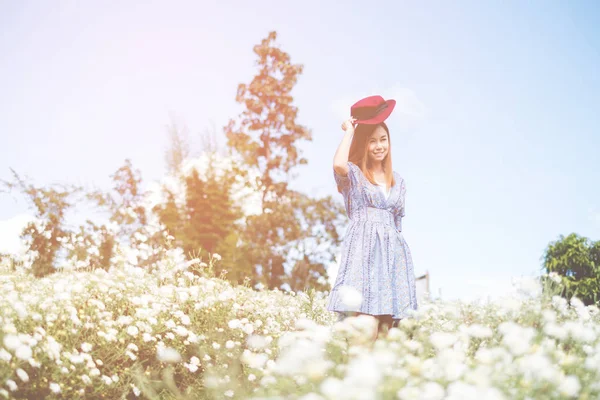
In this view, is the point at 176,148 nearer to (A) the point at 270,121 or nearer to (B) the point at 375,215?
(A) the point at 270,121

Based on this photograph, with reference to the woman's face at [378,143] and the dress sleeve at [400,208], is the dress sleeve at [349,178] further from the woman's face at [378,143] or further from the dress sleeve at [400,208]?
the dress sleeve at [400,208]

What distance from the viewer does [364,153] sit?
427 cm

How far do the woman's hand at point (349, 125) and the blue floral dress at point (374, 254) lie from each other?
252 millimetres

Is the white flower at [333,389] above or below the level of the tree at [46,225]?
below

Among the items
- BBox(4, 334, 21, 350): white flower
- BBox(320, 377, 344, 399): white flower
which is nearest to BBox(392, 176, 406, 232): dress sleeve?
BBox(320, 377, 344, 399): white flower

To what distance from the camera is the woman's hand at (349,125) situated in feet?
13.4

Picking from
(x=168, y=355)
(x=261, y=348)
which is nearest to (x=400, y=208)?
(x=261, y=348)

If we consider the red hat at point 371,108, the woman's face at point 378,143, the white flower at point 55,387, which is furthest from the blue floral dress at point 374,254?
the white flower at point 55,387

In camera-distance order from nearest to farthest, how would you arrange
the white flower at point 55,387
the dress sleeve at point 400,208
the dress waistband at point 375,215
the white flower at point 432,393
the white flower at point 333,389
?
the white flower at point 333,389, the white flower at point 432,393, the white flower at point 55,387, the dress waistband at point 375,215, the dress sleeve at point 400,208

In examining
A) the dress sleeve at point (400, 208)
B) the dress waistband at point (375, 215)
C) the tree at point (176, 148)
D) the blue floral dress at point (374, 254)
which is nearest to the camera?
the blue floral dress at point (374, 254)

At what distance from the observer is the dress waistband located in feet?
13.3

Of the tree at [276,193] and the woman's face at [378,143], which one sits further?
the tree at [276,193]

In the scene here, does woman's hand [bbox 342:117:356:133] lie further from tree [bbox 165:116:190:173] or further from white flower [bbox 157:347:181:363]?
tree [bbox 165:116:190:173]

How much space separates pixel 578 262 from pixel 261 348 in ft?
21.3
